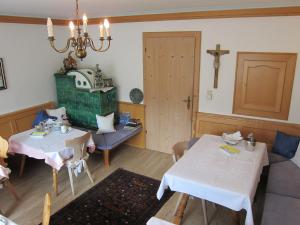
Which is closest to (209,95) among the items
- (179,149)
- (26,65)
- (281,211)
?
(179,149)

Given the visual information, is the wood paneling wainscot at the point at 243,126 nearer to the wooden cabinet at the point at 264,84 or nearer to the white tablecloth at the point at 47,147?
the wooden cabinet at the point at 264,84

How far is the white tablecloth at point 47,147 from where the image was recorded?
3.20 meters

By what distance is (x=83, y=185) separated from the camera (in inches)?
141

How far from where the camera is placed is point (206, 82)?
3.92m

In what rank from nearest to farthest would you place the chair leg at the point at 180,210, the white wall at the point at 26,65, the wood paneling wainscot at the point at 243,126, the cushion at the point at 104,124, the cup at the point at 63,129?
the chair leg at the point at 180,210, the wood paneling wainscot at the point at 243,126, the cup at the point at 63,129, the white wall at the point at 26,65, the cushion at the point at 104,124

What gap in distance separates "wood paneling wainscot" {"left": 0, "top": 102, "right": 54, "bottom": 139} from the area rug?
181cm

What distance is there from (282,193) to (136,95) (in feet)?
9.06

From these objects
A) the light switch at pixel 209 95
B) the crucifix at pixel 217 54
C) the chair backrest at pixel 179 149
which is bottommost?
the chair backrest at pixel 179 149

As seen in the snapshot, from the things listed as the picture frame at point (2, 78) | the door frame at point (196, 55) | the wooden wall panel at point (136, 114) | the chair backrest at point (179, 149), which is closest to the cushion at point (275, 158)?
the chair backrest at point (179, 149)

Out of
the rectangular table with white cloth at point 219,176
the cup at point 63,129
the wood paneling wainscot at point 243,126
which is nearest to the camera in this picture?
the rectangular table with white cloth at point 219,176

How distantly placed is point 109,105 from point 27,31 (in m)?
1.82

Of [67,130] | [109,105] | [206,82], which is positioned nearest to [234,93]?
[206,82]

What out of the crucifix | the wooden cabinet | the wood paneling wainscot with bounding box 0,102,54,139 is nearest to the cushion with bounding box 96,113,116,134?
the wood paneling wainscot with bounding box 0,102,54,139

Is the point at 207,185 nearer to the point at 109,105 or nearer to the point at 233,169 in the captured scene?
the point at 233,169
